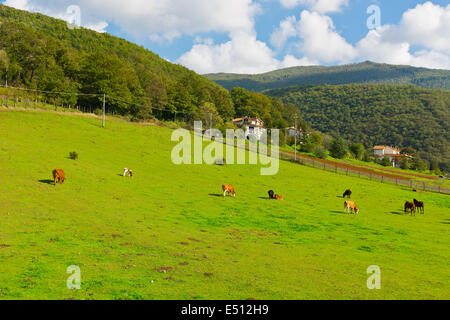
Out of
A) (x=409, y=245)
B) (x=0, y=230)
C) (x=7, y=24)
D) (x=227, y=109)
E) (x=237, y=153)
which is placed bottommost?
(x=409, y=245)

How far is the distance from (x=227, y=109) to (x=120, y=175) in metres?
126

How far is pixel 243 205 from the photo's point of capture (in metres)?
30.1

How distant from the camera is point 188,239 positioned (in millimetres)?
17766

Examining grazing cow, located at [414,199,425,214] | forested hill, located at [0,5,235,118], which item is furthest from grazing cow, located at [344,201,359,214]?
forested hill, located at [0,5,235,118]

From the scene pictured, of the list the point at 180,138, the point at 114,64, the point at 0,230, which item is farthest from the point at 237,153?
the point at 0,230

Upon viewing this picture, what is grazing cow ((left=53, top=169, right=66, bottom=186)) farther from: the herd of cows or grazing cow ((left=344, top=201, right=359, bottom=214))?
grazing cow ((left=344, top=201, right=359, bottom=214))

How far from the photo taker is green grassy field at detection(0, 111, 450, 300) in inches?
450

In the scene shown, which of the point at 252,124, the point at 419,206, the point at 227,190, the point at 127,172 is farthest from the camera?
the point at 252,124

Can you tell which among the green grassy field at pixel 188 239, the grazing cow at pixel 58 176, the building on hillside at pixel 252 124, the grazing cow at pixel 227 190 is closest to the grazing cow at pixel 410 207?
the green grassy field at pixel 188 239

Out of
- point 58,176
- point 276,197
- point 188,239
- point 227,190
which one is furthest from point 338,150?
Result: point 188,239

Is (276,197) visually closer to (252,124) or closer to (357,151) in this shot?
(252,124)

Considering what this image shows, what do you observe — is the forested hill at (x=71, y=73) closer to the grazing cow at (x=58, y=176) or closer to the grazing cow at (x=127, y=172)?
the grazing cow at (x=127, y=172)

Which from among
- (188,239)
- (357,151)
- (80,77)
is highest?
(80,77)

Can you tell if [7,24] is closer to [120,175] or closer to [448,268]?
[120,175]
